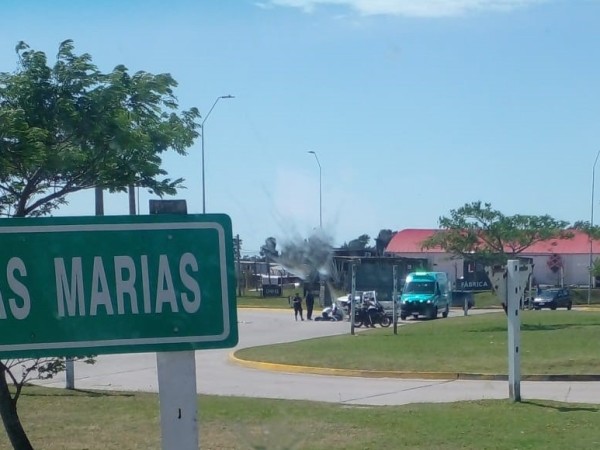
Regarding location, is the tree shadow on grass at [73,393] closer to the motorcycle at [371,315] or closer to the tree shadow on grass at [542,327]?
the tree shadow on grass at [542,327]

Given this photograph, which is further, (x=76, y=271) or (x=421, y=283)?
(x=421, y=283)

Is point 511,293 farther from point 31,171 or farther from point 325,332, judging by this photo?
point 325,332

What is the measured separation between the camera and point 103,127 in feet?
27.4

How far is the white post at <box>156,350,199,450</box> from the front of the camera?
358cm

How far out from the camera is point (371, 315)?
37531 mm

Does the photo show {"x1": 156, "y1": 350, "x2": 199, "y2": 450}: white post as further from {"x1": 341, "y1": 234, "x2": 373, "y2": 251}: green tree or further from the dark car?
the dark car

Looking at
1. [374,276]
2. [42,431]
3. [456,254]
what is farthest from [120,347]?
[456,254]

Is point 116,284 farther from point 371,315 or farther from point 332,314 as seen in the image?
point 332,314

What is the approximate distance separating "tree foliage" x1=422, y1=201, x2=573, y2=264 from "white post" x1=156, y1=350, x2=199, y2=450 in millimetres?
37005

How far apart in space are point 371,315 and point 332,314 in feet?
21.9

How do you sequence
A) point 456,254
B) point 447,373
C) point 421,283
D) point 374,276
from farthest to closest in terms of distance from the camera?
1. point 421,283
2. point 456,254
3. point 374,276
4. point 447,373

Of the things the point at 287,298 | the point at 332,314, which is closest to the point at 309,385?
the point at 332,314

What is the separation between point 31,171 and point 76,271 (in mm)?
4863

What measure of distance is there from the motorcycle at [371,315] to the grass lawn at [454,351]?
548 centimetres
